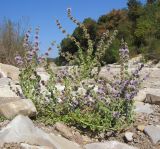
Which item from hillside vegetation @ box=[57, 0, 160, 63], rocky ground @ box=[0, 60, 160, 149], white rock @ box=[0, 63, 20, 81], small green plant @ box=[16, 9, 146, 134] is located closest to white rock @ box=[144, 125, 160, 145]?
rocky ground @ box=[0, 60, 160, 149]

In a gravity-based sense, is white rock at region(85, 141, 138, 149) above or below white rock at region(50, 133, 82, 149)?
below

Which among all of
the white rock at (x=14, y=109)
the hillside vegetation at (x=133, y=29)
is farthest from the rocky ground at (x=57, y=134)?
the hillside vegetation at (x=133, y=29)

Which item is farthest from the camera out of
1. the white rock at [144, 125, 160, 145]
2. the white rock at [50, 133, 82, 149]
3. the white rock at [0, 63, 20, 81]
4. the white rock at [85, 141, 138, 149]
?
the white rock at [0, 63, 20, 81]

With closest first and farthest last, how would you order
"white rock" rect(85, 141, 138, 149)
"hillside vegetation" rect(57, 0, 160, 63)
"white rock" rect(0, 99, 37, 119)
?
"white rock" rect(85, 141, 138, 149) < "white rock" rect(0, 99, 37, 119) < "hillside vegetation" rect(57, 0, 160, 63)

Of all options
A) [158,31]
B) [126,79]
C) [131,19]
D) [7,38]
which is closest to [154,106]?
[126,79]

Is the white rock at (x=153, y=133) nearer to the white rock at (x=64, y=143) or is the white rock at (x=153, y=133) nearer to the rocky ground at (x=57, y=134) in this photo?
the rocky ground at (x=57, y=134)

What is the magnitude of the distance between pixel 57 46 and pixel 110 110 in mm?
1052

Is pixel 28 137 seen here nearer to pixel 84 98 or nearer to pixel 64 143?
pixel 64 143

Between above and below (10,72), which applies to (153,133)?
below

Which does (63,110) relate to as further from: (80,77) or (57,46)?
(57,46)

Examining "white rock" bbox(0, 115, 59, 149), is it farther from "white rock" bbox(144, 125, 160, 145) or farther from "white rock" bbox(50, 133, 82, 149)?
"white rock" bbox(144, 125, 160, 145)

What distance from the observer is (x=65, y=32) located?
19.5ft

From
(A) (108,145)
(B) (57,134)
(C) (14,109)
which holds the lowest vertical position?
(A) (108,145)

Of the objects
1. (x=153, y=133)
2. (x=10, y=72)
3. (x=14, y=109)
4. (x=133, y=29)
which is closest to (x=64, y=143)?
(x=14, y=109)
